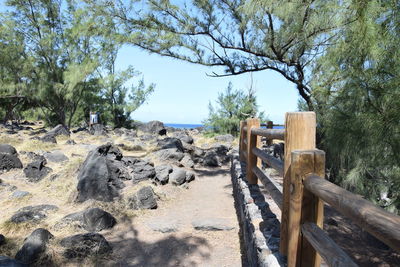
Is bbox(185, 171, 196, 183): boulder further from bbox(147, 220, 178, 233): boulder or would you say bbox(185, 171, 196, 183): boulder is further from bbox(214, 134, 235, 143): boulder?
bbox(214, 134, 235, 143): boulder

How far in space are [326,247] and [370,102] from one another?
2.49 meters

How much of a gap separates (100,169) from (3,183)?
2.27 m

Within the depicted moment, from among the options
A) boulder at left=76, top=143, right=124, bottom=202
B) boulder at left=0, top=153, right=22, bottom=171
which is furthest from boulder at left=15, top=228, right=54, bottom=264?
boulder at left=0, top=153, right=22, bottom=171

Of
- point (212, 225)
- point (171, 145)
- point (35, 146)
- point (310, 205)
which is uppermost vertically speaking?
point (310, 205)

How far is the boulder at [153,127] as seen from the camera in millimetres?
19250

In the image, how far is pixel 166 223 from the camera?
462cm

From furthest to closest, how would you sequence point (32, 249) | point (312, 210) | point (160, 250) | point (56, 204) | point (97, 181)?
point (97, 181) < point (56, 204) < point (160, 250) < point (32, 249) < point (312, 210)

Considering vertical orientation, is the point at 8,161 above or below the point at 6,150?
below

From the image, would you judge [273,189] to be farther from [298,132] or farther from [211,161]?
[211,161]

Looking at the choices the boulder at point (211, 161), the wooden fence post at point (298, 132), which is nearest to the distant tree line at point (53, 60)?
the boulder at point (211, 161)

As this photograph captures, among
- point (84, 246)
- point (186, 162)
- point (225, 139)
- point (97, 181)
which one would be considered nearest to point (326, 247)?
point (84, 246)

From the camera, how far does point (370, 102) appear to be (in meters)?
3.44

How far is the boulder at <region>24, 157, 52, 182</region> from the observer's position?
671cm

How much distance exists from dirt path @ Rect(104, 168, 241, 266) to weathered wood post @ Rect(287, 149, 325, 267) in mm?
1620
